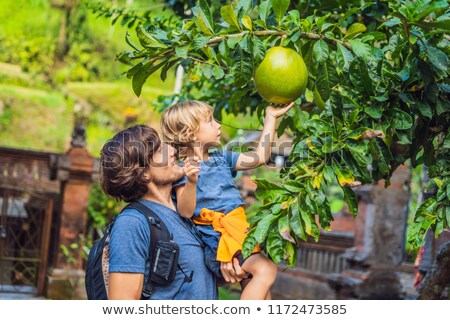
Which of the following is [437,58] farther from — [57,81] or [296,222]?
[57,81]

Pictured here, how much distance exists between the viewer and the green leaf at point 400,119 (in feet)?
8.11

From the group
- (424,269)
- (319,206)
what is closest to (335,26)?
(319,206)

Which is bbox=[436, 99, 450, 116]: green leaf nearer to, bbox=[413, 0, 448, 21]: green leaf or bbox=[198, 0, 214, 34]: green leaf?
bbox=[413, 0, 448, 21]: green leaf

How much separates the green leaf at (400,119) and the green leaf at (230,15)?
569 millimetres

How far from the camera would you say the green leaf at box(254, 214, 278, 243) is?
7.57 ft

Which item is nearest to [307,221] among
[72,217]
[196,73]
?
[196,73]

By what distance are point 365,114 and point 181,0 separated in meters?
2.82

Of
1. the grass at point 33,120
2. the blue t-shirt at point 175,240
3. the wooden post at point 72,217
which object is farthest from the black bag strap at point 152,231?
the grass at point 33,120

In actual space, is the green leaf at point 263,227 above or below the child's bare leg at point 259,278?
above

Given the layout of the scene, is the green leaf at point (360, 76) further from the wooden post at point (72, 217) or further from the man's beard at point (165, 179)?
the wooden post at point (72, 217)

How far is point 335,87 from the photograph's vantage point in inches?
98.4

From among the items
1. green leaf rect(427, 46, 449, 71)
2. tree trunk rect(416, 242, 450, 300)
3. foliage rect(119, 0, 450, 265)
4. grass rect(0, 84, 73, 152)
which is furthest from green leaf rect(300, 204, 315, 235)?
grass rect(0, 84, 73, 152)

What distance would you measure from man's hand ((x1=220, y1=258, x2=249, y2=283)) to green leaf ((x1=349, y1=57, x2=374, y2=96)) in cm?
68

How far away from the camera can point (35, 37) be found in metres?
17.8
